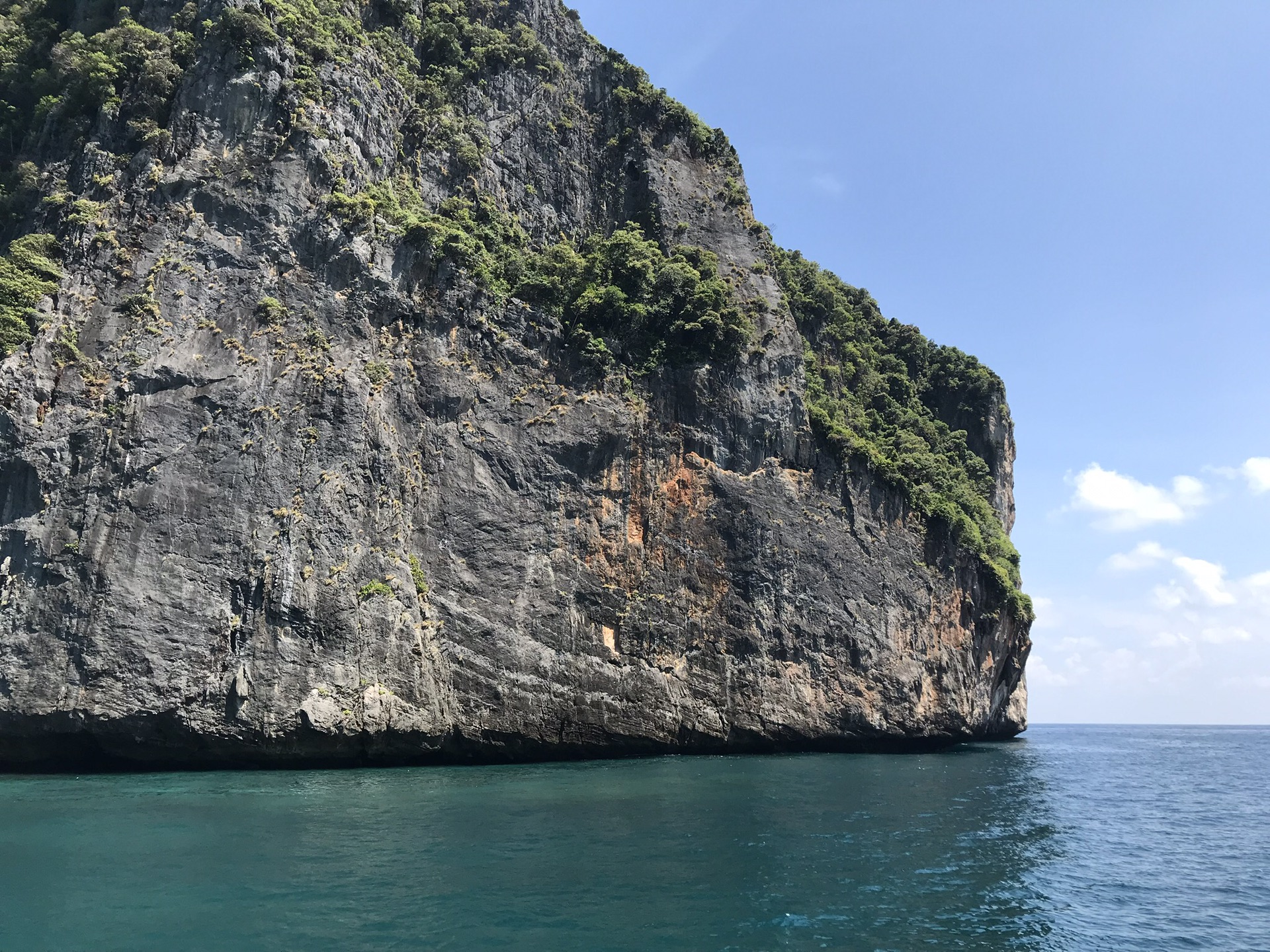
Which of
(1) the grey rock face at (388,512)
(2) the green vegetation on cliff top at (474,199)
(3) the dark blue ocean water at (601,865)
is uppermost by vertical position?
(2) the green vegetation on cliff top at (474,199)

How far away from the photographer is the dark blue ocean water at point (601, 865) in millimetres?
11289

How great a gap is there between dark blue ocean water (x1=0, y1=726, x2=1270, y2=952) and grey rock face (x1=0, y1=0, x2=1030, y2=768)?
3596 mm

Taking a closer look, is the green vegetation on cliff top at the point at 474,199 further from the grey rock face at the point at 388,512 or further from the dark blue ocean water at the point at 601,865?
the dark blue ocean water at the point at 601,865

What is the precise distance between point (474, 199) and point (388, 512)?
17.0m

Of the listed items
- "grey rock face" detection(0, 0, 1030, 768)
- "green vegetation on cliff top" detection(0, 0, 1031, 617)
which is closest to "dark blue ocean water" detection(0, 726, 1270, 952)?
"grey rock face" detection(0, 0, 1030, 768)

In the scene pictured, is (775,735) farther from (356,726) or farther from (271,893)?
(271,893)

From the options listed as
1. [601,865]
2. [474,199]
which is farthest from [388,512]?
[601,865]

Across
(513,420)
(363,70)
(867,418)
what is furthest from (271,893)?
(867,418)

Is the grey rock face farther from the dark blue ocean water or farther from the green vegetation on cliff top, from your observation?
the dark blue ocean water

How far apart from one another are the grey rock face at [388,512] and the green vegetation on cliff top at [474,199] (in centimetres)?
101

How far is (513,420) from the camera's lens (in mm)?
33188

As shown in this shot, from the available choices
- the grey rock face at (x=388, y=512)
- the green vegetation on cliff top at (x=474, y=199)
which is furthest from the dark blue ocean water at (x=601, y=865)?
the green vegetation on cliff top at (x=474, y=199)

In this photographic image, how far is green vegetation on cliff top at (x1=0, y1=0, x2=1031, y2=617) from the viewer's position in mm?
31219

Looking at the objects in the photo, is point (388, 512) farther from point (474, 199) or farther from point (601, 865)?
point (601, 865)
